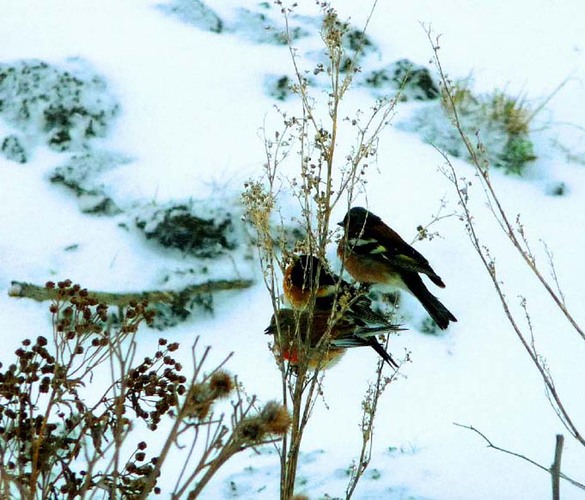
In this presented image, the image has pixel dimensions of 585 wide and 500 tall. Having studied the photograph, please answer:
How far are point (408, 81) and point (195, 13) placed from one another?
5.42ft

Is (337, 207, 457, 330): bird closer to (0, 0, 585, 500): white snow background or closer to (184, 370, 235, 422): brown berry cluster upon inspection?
(0, 0, 585, 500): white snow background

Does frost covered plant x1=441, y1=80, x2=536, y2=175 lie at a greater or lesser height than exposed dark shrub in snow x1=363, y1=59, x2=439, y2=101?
lesser

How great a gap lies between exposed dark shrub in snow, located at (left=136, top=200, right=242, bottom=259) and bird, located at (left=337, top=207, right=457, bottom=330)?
2.47ft

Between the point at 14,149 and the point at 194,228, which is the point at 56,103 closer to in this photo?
the point at 14,149

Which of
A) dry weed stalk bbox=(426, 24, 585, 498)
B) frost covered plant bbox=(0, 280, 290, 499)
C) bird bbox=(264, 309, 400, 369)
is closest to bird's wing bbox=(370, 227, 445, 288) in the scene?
dry weed stalk bbox=(426, 24, 585, 498)

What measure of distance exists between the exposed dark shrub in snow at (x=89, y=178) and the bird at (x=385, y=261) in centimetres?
143

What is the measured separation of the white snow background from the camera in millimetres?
4117

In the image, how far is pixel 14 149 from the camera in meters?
5.57

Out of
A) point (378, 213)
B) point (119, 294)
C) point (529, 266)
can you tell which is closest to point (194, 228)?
point (119, 294)

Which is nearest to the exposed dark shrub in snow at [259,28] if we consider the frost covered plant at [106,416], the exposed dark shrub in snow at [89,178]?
the exposed dark shrub in snow at [89,178]

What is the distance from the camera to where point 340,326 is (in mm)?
3545

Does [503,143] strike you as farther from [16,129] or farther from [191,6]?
[16,129]

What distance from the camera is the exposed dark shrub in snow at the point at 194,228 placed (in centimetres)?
511

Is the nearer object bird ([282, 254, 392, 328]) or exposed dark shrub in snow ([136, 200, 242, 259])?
bird ([282, 254, 392, 328])
